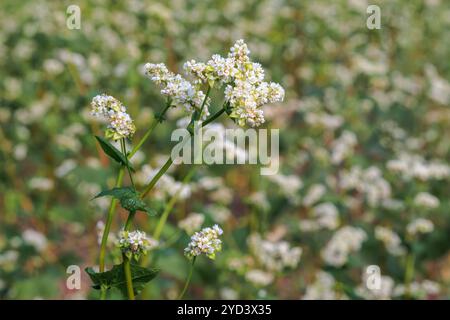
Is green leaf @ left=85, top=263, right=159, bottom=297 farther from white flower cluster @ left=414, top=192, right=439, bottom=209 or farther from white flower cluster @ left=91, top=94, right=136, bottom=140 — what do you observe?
white flower cluster @ left=414, top=192, right=439, bottom=209

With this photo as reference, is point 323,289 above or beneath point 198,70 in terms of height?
beneath

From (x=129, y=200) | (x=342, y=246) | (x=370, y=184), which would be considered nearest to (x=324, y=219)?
(x=342, y=246)

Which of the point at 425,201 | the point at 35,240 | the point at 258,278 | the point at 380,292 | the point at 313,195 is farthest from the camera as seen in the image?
the point at 313,195

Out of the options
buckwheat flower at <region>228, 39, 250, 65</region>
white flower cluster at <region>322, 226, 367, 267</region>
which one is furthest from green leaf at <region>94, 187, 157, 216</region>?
white flower cluster at <region>322, 226, 367, 267</region>

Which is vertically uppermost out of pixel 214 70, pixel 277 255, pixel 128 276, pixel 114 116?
pixel 214 70

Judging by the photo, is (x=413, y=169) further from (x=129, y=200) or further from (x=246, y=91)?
(x=129, y=200)

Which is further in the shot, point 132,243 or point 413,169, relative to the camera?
point 413,169

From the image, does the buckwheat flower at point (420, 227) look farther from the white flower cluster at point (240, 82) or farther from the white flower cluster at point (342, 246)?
the white flower cluster at point (240, 82)
